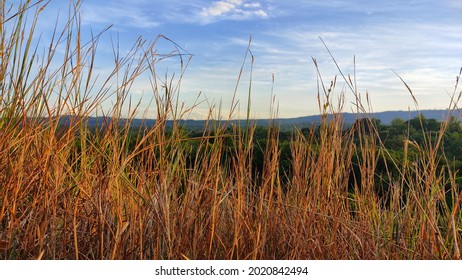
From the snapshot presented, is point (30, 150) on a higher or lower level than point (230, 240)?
higher

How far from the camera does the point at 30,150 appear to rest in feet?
6.93

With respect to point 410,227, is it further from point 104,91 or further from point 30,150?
point 30,150

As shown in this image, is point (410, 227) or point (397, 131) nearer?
point (410, 227)

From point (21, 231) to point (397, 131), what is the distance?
776 cm

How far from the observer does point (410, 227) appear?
2133 mm
